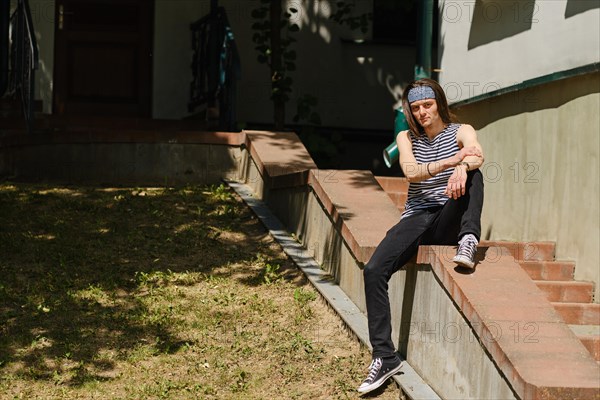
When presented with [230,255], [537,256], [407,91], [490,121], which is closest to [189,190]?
[230,255]

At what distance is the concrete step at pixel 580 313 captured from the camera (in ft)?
27.4

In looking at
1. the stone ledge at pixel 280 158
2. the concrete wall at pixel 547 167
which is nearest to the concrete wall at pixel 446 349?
the concrete wall at pixel 547 167

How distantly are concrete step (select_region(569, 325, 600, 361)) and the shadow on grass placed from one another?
8.40ft

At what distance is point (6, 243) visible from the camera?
32.2 feet

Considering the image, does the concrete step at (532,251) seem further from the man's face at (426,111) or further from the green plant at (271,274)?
the man's face at (426,111)

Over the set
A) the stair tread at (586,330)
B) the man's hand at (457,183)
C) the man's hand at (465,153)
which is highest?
the man's hand at (465,153)

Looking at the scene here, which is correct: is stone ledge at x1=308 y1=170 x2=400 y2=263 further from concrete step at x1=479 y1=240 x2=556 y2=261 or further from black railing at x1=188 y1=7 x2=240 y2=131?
black railing at x1=188 y1=7 x2=240 y2=131

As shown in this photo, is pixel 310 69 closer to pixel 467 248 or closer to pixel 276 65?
pixel 276 65

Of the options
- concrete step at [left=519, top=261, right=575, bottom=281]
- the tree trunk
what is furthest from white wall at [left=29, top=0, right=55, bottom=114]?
concrete step at [left=519, top=261, right=575, bottom=281]

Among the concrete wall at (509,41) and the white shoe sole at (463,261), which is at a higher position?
the concrete wall at (509,41)

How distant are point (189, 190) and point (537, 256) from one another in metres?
3.93

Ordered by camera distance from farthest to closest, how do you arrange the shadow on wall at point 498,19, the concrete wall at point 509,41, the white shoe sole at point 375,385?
the shadow on wall at point 498,19
the concrete wall at point 509,41
the white shoe sole at point 375,385

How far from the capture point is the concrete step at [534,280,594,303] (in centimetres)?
869

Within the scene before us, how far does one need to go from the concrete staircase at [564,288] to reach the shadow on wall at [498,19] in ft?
7.97
